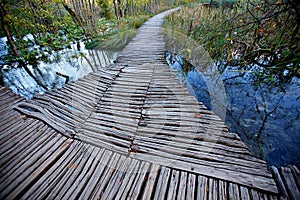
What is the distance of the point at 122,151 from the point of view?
1.75m

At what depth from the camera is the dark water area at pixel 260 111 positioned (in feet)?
6.89

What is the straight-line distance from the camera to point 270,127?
2.43 metres

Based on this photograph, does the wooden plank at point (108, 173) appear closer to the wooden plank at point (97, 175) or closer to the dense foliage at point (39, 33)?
the wooden plank at point (97, 175)

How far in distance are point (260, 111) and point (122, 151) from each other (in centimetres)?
274

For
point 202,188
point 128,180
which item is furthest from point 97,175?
point 202,188

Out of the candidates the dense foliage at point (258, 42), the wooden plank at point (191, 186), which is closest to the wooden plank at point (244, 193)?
the wooden plank at point (191, 186)

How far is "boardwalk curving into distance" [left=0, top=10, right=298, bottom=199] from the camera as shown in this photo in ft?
4.50

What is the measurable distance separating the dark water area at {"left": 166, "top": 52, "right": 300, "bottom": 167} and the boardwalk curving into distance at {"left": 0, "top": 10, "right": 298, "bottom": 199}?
0.72 m

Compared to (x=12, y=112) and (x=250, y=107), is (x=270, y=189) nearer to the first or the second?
(x=250, y=107)

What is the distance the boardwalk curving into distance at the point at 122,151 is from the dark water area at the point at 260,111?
2.38ft

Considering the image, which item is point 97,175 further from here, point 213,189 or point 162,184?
point 213,189

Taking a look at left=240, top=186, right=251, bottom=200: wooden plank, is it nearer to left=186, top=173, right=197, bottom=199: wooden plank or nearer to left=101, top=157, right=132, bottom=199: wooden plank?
left=186, top=173, right=197, bottom=199: wooden plank

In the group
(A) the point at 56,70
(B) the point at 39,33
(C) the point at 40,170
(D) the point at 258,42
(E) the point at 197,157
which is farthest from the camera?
(B) the point at 39,33

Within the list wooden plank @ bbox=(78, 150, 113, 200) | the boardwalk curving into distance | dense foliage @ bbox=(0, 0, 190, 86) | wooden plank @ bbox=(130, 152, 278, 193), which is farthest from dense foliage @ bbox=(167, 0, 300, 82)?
dense foliage @ bbox=(0, 0, 190, 86)
